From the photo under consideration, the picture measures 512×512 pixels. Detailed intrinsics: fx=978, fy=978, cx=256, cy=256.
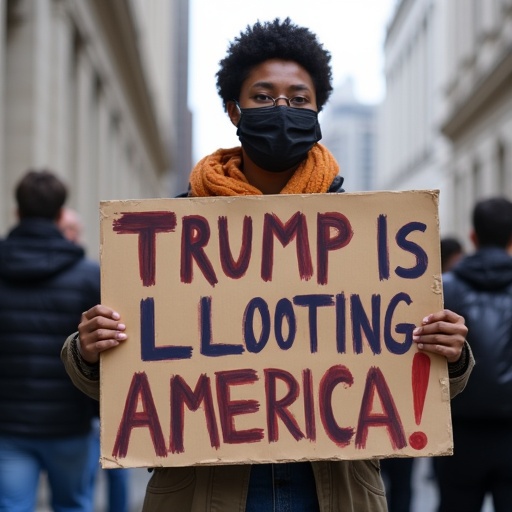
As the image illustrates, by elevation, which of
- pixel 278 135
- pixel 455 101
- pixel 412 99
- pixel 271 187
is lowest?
pixel 271 187

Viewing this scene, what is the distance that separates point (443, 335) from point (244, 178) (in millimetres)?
662

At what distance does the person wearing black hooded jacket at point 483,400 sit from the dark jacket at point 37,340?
1534mm

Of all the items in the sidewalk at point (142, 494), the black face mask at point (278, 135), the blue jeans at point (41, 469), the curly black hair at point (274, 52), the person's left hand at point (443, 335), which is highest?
the curly black hair at point (274, 52)

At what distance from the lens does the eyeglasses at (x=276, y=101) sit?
100 inches

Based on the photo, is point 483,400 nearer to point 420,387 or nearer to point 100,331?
point 420,387

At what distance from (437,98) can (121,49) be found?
2238 centimetres

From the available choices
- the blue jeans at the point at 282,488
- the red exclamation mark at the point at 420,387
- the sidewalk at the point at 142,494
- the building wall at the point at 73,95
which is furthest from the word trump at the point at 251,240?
the building wall at the point at 73,95

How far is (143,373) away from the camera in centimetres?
238

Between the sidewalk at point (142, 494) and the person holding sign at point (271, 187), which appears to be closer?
the person holding sign at point (271, 187)

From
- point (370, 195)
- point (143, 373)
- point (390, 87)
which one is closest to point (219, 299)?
point (143, 373)

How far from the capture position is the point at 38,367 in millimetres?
3994

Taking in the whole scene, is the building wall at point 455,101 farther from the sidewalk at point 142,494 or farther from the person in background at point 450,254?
the person in background at point 450,254

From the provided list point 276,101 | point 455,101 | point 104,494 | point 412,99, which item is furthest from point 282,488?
point 412,99

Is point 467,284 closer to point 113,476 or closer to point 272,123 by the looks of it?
point 272,123
